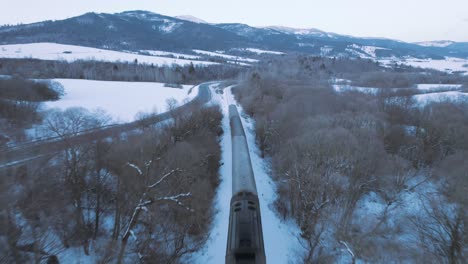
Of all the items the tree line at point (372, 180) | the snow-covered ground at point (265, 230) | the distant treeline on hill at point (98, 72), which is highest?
the distant treeline on hill at point (98, 72)

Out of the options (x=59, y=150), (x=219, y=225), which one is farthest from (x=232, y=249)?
(x=59, y=150)

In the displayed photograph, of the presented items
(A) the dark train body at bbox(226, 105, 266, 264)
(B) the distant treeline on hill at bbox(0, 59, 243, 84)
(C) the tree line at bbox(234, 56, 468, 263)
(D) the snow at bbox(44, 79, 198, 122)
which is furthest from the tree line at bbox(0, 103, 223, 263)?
(B) the distant treeline on hill at bbox(0, 59, 243, 84)

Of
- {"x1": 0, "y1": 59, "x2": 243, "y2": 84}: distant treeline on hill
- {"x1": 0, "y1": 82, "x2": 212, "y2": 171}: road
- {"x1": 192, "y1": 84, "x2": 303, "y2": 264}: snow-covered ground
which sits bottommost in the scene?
{"x1": 192, "y1": 84, "x2": 303, "y2": 264}: snow-covered ground

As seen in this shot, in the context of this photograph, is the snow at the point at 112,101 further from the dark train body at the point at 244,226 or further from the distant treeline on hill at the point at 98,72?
the distant treeline on hill at the point at 98,72

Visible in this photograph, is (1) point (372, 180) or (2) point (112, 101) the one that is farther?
(2) point (112, 101)

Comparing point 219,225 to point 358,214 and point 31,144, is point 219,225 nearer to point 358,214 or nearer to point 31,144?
point 358,214

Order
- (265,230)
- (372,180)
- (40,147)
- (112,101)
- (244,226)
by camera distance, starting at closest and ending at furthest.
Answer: (244,226) → (40,147) → (265,230) → (372,180) → (112,101)

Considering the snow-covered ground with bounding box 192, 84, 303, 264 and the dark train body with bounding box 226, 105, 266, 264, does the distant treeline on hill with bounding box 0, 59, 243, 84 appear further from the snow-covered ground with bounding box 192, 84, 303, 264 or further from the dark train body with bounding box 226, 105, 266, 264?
the dark train body with bounding box 226, 105, 266, 264

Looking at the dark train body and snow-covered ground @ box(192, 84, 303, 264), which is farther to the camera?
snow-covered ground @ box(192, 84, 303, 264)

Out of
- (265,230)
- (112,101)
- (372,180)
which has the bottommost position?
(265,230)

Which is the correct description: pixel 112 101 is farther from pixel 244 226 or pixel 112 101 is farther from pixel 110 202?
pixel 244 226

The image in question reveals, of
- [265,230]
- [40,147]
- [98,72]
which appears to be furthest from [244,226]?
[98,72]

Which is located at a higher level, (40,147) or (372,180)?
(40,147)

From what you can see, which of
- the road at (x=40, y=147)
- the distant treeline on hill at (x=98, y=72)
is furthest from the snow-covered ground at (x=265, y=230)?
the distant treeline on hill at (x=98, y=72)
